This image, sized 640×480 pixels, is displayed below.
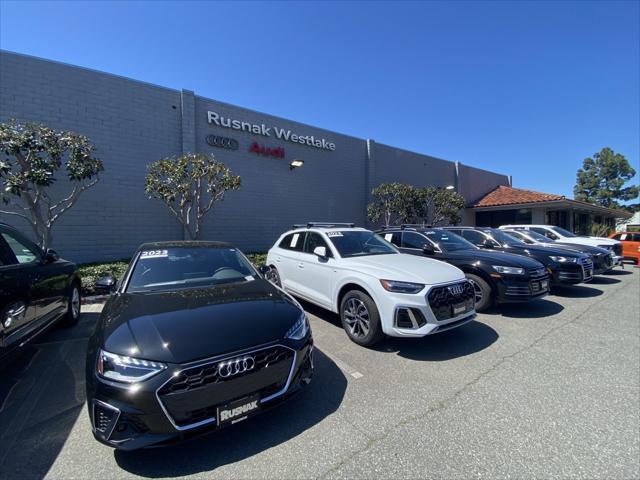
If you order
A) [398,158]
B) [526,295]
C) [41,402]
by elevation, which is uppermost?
[398,158]

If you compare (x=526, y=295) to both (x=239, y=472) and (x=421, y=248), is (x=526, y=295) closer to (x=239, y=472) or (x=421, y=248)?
(x=421, y=248)

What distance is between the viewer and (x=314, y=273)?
5051mm

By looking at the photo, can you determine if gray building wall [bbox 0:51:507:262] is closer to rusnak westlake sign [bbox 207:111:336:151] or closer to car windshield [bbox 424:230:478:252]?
rusnak westlake sign [bbox 207:111:336:151]

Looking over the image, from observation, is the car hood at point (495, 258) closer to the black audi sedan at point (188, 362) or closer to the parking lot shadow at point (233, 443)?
the parking lot shadow at point (233, 443)

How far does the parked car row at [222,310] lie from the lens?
199cm

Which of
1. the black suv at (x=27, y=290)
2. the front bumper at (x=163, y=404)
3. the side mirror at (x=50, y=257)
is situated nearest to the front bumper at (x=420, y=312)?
the front bumper at (x=163, y=404)

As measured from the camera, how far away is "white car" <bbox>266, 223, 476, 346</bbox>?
3746 millimetres

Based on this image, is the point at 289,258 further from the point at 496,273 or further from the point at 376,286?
the point at 496,273

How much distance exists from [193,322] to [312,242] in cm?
323

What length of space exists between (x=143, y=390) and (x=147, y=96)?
11.1m

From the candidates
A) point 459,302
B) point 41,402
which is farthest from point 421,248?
point 41,402

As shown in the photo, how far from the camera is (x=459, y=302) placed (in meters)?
4.03

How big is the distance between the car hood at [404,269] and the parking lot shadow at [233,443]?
1.68 meters

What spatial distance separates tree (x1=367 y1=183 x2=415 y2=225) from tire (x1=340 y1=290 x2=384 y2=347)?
11219 mm
